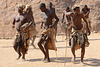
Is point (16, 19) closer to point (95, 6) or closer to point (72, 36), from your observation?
point (72, 36)

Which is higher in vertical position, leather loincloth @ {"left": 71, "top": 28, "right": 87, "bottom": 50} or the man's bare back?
the man's bare back

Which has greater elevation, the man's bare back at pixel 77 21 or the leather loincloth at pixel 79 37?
the man's bare back at pixel 77 21

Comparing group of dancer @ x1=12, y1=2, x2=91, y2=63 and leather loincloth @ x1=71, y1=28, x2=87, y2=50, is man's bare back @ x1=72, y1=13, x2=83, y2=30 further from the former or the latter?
leather loincloth @ x1=71, y1=28, x2=87, y2=50

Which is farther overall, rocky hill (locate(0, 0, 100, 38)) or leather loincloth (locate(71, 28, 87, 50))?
rocky hill (locate(0, 0, 100, 38))

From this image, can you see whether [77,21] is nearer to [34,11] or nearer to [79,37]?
[79,37]

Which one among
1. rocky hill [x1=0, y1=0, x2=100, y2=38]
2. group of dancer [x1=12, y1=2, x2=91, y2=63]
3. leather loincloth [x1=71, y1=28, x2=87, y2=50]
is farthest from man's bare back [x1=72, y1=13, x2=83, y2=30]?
rocky hill [x1=0, y1=0, x2=100, y2=38]

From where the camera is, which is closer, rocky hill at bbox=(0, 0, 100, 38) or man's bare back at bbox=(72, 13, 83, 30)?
man's bare back at bbox=(72, 13, 83, 30)

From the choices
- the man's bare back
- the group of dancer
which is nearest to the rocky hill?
the group of dancer

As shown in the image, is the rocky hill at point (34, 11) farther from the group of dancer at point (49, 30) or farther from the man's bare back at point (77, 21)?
the man's bare back at point (77, 21)

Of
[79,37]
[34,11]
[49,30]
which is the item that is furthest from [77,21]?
[34,11]

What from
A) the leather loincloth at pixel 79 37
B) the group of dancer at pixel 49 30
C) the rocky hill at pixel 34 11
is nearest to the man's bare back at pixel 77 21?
the group of dancer at pixel 49 30

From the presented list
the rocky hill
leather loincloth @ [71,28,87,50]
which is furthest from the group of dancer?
the rocky hill

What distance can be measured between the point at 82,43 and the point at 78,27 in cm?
51

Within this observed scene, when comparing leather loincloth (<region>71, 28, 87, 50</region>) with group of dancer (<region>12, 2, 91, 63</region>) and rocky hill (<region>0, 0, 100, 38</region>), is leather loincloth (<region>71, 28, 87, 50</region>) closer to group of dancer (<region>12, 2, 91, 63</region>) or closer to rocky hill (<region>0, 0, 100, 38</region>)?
group of dancer (<region>12, 2, 91, 63</region>)
